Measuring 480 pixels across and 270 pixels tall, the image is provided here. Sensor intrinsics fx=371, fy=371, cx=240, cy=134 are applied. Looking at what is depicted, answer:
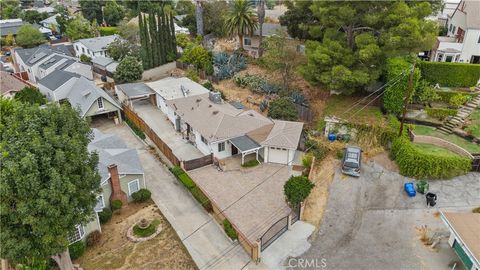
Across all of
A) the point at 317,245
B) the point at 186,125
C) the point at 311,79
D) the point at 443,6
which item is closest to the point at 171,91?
the point at 186,125

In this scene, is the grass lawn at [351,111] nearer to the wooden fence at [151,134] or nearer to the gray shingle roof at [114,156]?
the wooden fence at [151,134]

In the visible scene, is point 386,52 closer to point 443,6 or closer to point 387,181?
point 387,181

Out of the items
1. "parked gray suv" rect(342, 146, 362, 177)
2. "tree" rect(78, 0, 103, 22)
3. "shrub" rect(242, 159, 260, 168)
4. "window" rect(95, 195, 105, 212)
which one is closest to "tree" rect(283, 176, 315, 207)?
"parked gray suv" rect(342, 146, 362, 177)

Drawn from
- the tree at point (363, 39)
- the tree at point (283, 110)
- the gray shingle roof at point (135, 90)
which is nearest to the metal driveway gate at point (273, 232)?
the tree at point (283, 110)

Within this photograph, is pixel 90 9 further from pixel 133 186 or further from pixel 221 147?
pixel 133 186

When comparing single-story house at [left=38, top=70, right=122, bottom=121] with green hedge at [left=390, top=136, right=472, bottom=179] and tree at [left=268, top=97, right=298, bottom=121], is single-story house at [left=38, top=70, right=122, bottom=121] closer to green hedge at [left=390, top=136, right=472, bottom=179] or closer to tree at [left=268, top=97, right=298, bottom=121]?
tree at [left=268, top=97, right=298, bottom=121]

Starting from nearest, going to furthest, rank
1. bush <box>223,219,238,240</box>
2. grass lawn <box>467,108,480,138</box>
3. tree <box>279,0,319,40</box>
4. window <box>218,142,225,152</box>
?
1. bush <box>223,219,238,240</box>
2. grass lawn <box>467,108,480,138</box>
3. window <box>218,142,225,152</box>
4. tree <box>279,0,319,40</box>

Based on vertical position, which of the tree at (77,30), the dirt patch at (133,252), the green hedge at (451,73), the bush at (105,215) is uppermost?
the green hedge at (451,73)
